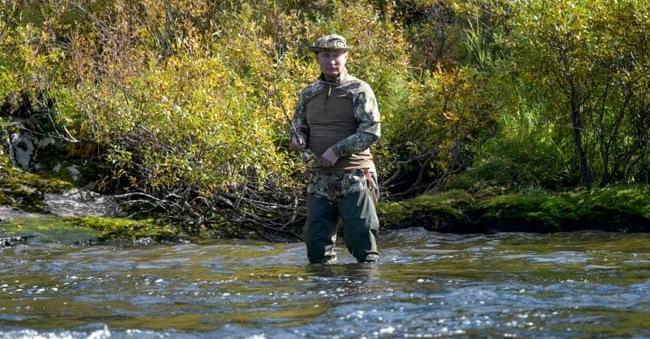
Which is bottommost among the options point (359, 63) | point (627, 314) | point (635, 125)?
point (627, 314)

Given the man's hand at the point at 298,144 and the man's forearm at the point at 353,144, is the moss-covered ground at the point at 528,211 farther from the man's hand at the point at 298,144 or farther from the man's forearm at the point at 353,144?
the man's forearm at the point at 353,144

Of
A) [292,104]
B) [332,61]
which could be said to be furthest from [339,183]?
[292,104]

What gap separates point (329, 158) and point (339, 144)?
0.44 feet

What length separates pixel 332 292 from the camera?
23.9 ft

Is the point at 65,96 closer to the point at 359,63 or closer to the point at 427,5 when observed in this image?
the point at 359,63

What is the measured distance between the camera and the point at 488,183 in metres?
13.2

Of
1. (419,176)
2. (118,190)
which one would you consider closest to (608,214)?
(419,176)

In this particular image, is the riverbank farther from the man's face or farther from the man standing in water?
the man's face

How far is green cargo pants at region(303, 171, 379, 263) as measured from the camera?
8.44 m

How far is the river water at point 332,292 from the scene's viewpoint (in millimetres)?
6000

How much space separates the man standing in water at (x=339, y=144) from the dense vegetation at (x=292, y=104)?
110 inches

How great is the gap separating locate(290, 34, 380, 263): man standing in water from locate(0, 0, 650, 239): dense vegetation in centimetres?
279

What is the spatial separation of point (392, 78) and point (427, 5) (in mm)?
3391

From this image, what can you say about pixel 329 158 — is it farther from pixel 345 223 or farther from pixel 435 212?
pixel 435 212
